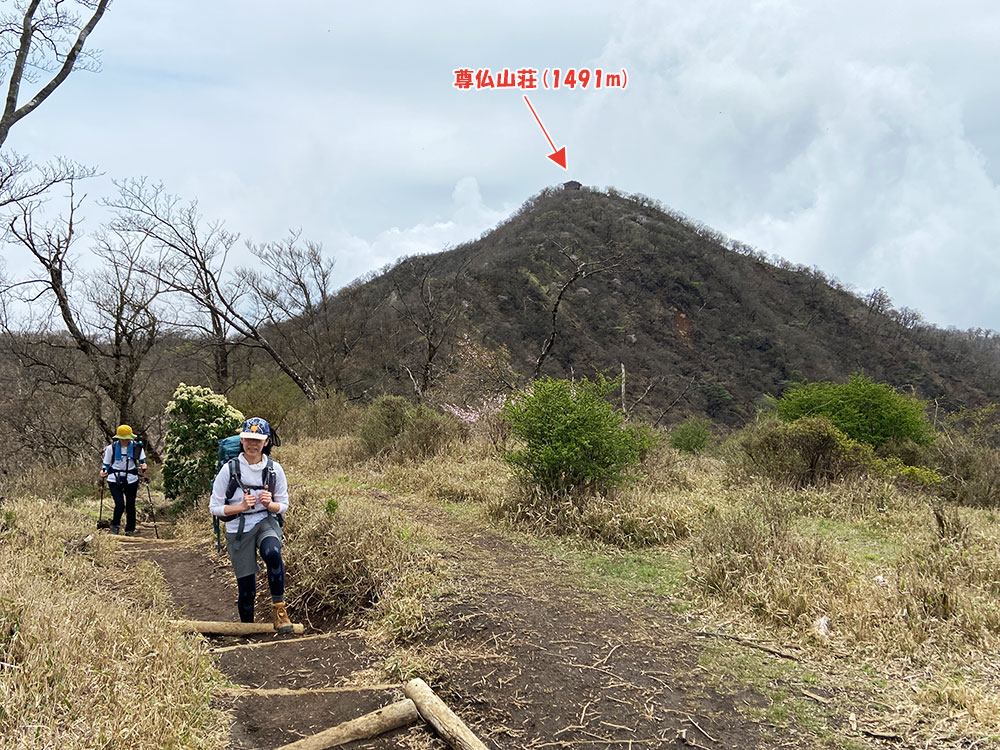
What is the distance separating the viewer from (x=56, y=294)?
568 inches

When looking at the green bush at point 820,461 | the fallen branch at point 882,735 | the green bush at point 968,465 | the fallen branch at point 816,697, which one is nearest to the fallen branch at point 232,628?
the fallen branch at point 816,697

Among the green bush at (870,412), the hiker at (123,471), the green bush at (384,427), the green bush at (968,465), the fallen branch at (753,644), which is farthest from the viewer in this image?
the green bush at (384,427)

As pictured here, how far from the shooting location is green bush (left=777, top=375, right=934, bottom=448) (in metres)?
10.1

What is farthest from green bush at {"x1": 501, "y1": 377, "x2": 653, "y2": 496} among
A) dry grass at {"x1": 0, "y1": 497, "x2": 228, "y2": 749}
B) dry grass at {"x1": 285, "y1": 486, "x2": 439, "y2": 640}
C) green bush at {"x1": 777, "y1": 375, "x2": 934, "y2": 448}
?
dry grass at {"x1": 0, "y1": 497, "x2": 228, "y2": 749}

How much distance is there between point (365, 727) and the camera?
126 inches

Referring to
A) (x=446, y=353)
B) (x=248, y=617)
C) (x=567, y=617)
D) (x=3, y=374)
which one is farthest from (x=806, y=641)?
(x=446, y=353)

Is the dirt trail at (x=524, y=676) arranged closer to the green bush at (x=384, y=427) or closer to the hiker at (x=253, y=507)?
the hiker at (x=253, y=507)

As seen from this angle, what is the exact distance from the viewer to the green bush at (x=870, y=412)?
10.1 meters

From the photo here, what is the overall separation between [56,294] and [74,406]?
11.6ft

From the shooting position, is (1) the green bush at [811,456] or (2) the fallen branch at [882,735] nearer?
(2) the fallen branch at [882,735]

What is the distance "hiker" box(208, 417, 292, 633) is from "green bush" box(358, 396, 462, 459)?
657cm

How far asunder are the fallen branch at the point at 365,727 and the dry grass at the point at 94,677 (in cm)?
43

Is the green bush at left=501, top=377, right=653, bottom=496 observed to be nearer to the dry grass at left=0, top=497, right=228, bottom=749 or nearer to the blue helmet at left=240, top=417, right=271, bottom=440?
the blue helmet at left=240, top=417, right=271, bottom=440

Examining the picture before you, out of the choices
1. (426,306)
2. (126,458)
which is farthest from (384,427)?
(426,306)
